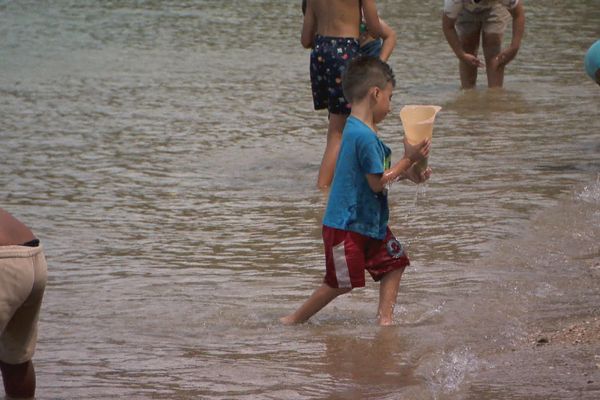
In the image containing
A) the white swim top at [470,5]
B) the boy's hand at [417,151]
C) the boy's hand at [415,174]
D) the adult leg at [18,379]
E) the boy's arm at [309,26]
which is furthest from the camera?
the white swim top at [470,5]

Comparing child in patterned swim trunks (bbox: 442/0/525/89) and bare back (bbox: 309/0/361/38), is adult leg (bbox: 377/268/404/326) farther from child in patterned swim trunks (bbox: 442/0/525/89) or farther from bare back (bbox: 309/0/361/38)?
child in patterned swim trunks (bbox: 442/0/525/89)

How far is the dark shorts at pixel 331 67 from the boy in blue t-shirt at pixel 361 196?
257cm

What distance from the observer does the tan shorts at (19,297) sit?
423cm

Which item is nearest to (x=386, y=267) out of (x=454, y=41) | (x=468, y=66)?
(x=454, y=41)

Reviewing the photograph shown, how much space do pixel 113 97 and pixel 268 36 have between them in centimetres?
504

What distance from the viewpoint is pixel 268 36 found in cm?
1728

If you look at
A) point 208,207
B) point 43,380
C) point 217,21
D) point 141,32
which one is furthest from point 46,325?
point 217,21

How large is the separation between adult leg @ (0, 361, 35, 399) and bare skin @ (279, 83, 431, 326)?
143 cm

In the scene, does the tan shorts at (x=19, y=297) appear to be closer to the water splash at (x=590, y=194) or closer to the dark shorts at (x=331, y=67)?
the dark shorts at (x=331, y=67)

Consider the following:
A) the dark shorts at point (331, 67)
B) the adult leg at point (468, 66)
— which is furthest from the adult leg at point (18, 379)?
the adult leg at point (468, 66)

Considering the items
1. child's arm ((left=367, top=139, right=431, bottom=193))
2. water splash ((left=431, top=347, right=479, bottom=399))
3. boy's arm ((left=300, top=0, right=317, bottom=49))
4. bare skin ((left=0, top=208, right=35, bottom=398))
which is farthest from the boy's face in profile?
boy's arm ((left=300, top=0, right=317, bottom=49))

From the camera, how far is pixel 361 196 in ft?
18.5

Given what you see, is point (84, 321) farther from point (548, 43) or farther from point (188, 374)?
point (548, 43)

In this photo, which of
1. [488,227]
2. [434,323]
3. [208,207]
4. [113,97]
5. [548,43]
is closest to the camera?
[434,323]
